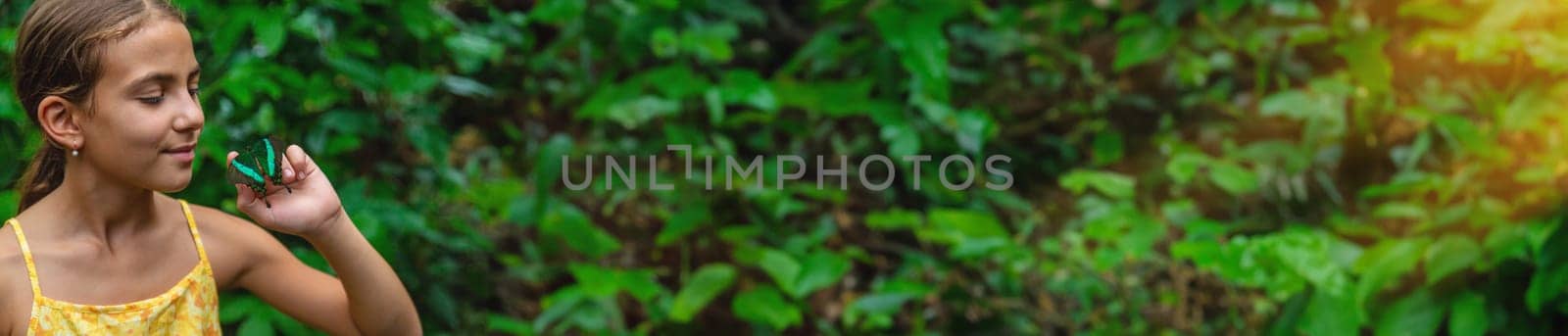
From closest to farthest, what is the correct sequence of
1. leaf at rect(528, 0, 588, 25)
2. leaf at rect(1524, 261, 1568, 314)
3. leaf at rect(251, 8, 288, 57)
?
leaf at rect(251, 8, 288, 57)
leaf at rect(1524, 261, 1568, 314)
leaf at rect(528, 0, 588, 25)

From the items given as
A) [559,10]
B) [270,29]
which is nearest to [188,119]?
[270,29]

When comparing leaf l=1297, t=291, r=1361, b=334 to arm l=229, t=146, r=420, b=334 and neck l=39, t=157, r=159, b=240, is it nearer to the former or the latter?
arm l=229, t=146, r=420, b=334

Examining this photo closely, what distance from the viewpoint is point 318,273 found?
1395 mm

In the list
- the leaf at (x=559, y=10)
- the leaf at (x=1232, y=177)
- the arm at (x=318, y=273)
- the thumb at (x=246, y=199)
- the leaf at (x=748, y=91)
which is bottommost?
the leaf at (x=1232, y=177)

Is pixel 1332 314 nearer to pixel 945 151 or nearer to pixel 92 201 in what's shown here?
pixel 945 151

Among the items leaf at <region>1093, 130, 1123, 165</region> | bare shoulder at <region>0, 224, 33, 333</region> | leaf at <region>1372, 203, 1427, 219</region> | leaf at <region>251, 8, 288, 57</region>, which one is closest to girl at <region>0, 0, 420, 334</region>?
bare shoulder at <region>0, 224, 33, 333</region>

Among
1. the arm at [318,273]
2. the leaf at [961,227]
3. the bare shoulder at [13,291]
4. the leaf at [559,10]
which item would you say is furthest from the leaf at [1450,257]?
the bare shoulder at [13,291]

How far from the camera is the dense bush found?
8.41 ft

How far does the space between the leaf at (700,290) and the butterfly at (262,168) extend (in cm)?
185

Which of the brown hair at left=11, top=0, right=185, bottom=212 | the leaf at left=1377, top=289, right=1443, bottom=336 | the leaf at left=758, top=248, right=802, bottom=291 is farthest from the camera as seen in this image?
the leaf at left=758, top=248, right=802, bottom=291

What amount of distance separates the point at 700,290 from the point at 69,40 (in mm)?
1954

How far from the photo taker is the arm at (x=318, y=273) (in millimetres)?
1178

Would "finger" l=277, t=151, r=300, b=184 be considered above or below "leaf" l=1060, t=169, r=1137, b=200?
above

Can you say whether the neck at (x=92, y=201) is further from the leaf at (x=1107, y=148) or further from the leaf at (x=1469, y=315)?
the leaf at (x=1107, y=148)
